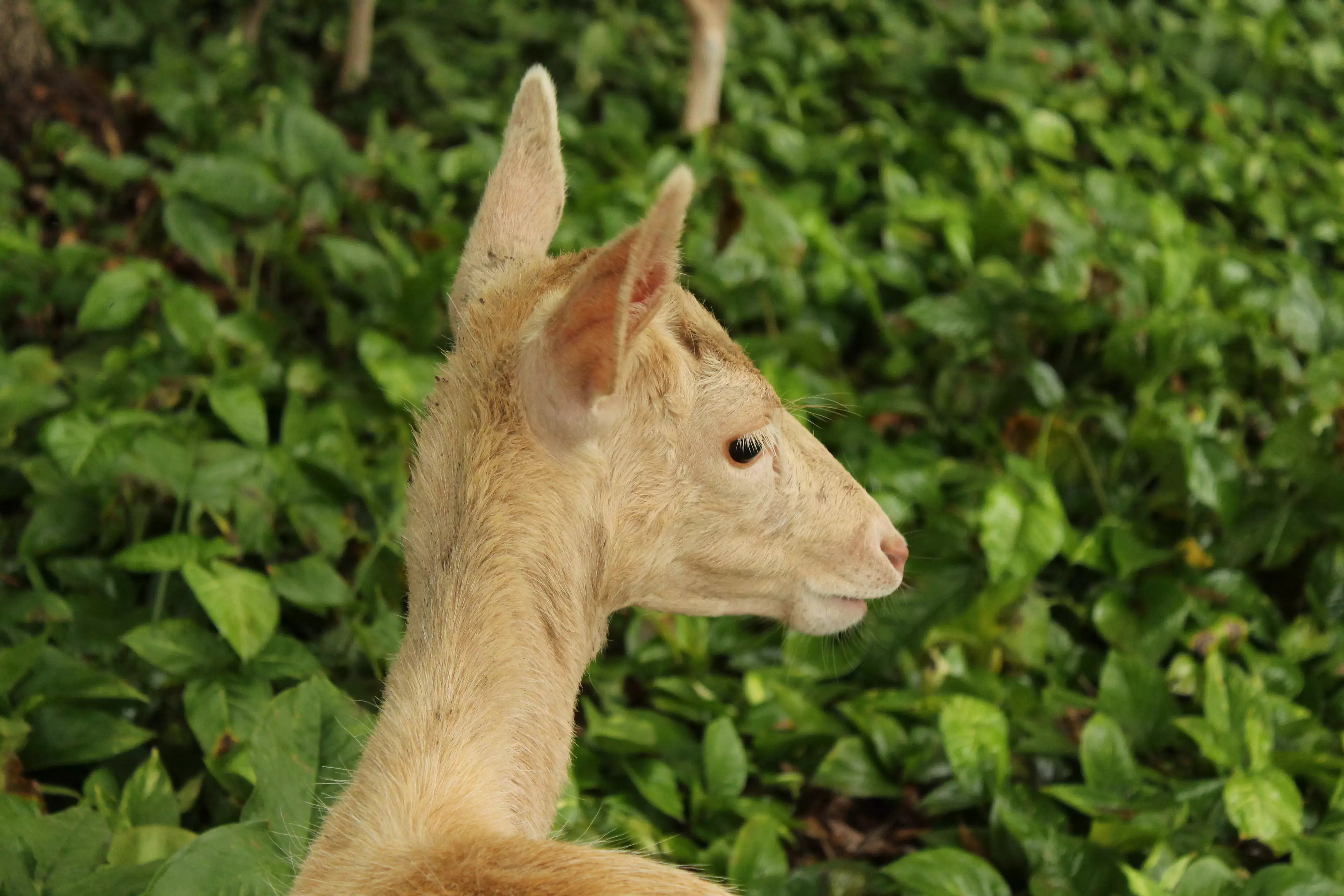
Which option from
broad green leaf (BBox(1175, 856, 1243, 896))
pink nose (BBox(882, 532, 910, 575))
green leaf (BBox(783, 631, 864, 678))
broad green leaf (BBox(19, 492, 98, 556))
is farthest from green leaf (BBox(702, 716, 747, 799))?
broad green leaf (BBox(19, 492, 98, 556))

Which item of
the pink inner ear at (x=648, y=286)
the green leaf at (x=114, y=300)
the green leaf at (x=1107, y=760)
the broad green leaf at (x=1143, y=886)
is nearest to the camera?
the pink inner ear at (x=648, y=286)

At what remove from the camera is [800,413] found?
13.1 ft

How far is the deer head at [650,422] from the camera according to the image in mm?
1968

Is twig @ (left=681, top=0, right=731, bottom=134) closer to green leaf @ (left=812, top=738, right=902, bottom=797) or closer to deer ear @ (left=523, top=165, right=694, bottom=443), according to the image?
green leaf @ (left=812, top=738, right=902, bottom=797)

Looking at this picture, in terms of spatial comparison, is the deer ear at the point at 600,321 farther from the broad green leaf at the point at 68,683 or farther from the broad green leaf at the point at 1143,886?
the broad green leaf at the point at 1143,886

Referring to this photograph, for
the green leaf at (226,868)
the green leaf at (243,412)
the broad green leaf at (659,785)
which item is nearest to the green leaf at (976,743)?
the broad green leaf at (659,785)

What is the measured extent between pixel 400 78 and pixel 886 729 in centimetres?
496

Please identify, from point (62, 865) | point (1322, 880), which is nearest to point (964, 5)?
point (1322, 880)

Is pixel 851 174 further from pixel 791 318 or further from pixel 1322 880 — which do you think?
pixel 1322 880

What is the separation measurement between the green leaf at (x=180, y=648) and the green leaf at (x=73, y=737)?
18 centimetres

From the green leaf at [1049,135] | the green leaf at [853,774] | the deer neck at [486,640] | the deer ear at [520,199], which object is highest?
the deer ear at [520,199]

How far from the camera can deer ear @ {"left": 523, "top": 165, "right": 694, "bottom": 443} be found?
1.82 meters

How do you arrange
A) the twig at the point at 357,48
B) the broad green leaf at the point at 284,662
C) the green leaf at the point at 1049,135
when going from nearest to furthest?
the broad green leaf at the point at 284,662, the twig at the point at 357,48, the green leaf at the point at 1049,135

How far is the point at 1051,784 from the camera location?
11.4ft
